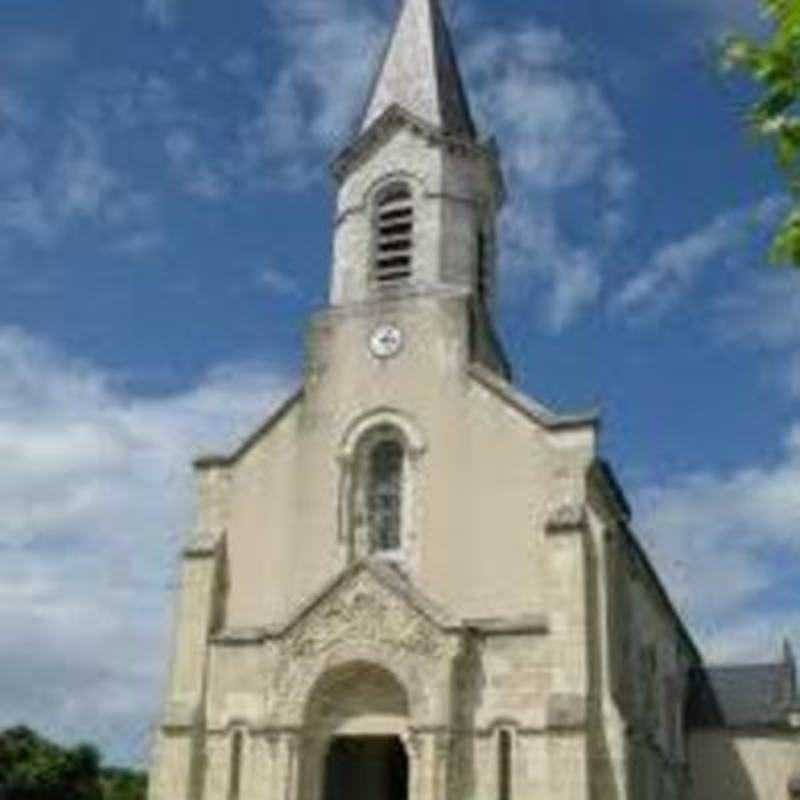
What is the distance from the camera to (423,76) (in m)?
36.7

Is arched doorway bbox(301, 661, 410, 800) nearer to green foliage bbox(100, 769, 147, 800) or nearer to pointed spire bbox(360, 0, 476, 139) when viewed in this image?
pointed spire bbox(360, 0, 476, 139)

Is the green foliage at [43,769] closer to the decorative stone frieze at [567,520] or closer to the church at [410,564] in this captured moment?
the church at [410,564]

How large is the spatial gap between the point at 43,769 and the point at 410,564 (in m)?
21.3

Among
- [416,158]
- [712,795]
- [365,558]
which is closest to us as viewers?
[365,558]

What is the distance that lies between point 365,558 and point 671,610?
15849 mm

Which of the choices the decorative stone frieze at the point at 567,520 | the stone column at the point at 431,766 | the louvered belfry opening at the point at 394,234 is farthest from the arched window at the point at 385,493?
the stone column at the point at 431,766

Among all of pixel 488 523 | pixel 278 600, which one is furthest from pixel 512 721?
pixel 278 600

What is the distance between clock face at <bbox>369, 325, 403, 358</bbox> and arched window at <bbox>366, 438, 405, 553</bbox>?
1.98 meters

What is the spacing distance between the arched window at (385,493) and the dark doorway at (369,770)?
4311 millimetres

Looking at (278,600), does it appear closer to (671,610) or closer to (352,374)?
(352,374)

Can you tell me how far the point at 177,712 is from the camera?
3030 centimetres

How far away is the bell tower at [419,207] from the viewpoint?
3341 centimetres

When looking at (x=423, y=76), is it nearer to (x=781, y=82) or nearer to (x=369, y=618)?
(x=369, y=618)

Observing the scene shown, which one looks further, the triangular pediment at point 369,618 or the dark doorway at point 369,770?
the dark doorway at point 369,770
